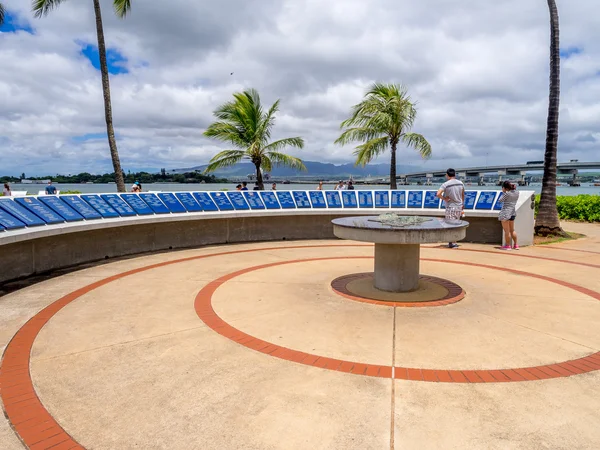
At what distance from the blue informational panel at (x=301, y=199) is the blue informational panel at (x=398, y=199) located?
9.48 feet

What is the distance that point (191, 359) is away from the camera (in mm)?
4359

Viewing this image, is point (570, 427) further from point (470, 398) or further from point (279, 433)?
point (279, 433)

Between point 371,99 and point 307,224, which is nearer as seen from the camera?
point 307,224

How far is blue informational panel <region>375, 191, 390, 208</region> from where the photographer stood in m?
13.9

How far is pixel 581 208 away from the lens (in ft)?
60.0

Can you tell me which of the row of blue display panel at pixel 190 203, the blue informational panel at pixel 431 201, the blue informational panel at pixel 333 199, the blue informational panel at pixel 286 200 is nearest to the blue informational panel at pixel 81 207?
the row of blue display panel at pixel 190 203

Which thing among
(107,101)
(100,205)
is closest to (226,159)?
(107,101)

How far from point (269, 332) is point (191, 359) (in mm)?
1089

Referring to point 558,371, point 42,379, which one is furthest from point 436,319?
point 42,379

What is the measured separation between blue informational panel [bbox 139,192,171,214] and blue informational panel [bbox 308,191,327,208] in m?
4.80

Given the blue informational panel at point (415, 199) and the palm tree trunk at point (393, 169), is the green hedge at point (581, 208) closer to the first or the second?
the palm tree trunk at point (393, 169)

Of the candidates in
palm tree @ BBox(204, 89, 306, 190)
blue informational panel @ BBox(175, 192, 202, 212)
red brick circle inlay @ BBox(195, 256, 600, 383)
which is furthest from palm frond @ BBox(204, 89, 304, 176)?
red brick circle inlay @ BBox(195, 256, 600, 383)

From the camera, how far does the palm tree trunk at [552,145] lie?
13.2 m

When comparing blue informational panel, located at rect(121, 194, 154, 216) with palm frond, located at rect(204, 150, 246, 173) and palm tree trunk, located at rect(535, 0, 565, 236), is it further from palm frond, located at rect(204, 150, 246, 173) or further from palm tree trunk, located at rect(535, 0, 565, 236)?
palm tree trunk, located at rect(535, 0, 565, 236)
